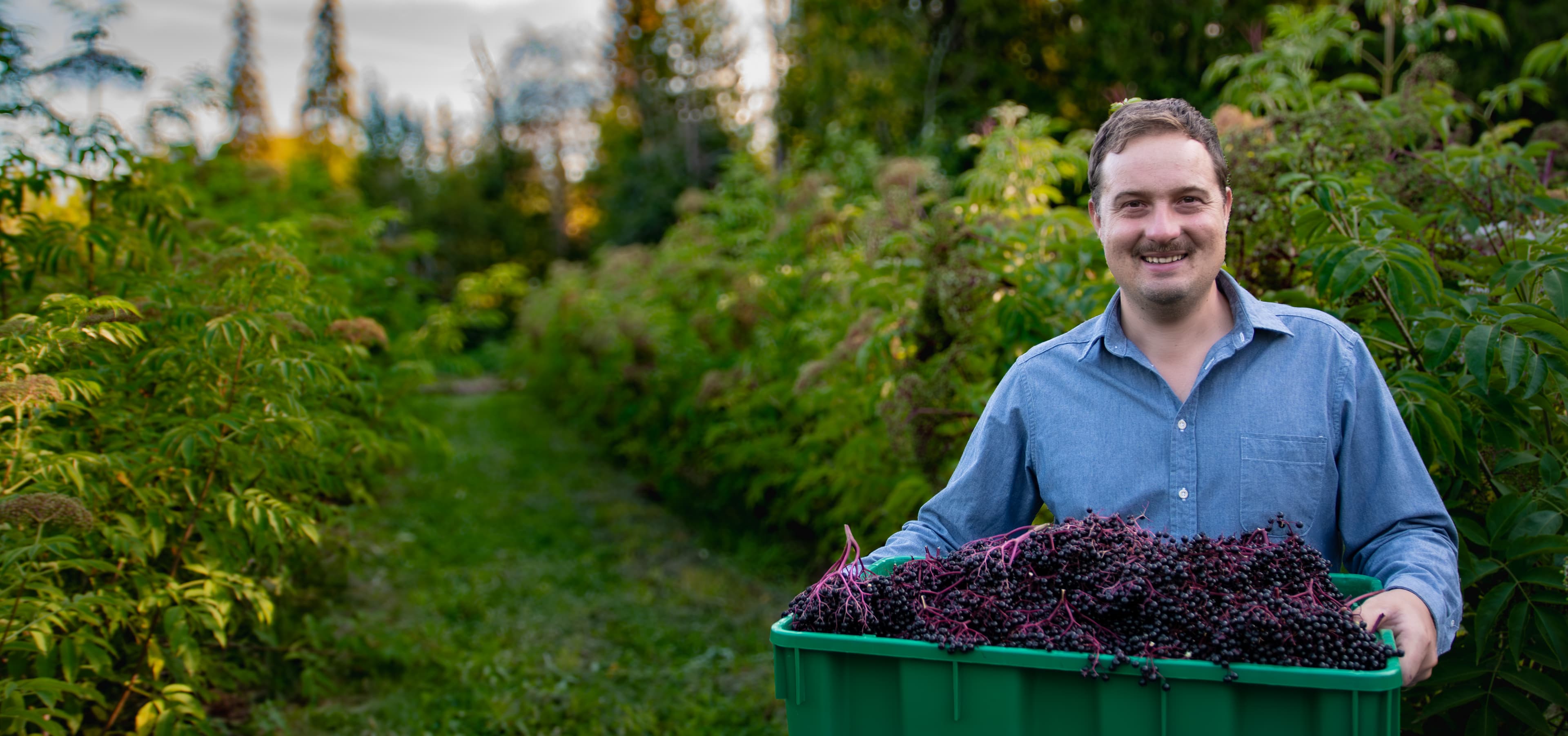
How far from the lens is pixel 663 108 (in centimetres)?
2809

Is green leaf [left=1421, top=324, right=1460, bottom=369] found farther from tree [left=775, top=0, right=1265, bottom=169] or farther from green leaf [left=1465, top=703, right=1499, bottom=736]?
tree [left=775, top=0, right=1265, bottom=169]

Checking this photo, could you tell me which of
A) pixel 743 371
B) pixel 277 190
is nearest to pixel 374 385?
pixel 743 371

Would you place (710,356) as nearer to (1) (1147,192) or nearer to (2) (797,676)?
(1) (1147,192)

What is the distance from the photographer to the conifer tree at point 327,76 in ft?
141

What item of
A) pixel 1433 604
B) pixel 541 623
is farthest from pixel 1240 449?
pixel 541 623

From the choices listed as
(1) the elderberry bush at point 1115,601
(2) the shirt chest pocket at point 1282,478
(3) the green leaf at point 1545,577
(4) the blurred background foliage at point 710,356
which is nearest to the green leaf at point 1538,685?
(4) the blurred background foliage at point 710,356

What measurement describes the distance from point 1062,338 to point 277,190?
7.72 m

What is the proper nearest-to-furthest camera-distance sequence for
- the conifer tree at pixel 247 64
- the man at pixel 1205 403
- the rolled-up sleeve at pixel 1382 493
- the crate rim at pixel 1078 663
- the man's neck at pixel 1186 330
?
the crate rim at pixel 1078 663, the rolled-up sleeve at pixel 1382 493, the man at pixel 1205 403, the man's neck at pixel 1186 330, the conifer tree at pixel 247 64

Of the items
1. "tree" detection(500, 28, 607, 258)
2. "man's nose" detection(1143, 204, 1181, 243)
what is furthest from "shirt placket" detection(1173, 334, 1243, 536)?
"tree" detection(500, 28, 607, 258)

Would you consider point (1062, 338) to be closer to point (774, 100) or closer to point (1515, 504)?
point (1515, 504)

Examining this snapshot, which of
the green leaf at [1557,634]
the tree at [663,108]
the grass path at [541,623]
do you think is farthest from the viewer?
the tree at [663,108]

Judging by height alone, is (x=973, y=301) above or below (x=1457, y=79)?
below

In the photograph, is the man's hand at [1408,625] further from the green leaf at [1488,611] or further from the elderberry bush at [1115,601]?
the green leaf at [1488,611]

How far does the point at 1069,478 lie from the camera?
1821mm
